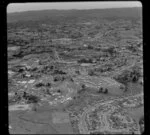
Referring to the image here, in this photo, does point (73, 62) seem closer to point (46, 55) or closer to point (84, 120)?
point (46, 55)

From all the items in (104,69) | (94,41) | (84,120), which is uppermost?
(94,41)

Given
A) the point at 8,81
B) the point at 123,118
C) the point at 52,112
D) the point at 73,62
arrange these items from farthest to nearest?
1. the point at 73,62
2. the point at 52,112
3. the point at 123,118
4. the point at 8,81

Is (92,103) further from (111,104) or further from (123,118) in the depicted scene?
(123,118)

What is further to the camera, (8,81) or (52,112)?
(52,112)

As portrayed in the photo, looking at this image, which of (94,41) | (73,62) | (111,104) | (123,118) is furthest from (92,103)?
(94,41)

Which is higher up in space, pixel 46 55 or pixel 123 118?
pixel 46 55

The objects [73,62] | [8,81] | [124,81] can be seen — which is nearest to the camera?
[8,81]
